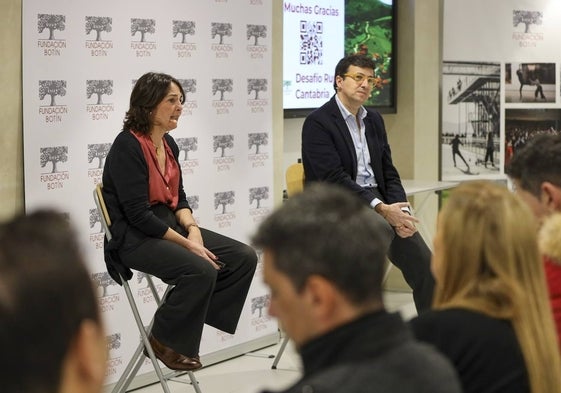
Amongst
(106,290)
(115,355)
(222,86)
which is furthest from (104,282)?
(222,86)

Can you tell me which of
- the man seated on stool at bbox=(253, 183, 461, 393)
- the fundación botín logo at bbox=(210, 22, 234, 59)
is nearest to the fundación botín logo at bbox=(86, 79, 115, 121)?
the fundación botín logo at bbox=(210, 22, 234, 59)

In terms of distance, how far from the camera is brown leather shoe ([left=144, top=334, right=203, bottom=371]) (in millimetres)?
→ 4164

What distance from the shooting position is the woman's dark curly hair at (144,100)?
4.30 meters

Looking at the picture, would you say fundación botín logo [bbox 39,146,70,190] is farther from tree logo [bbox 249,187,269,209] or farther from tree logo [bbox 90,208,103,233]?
tree logo [bbox 249,187,269,209]

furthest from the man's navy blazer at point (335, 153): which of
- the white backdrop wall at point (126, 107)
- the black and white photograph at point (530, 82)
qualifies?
the black and white photograph at point (530, 82)

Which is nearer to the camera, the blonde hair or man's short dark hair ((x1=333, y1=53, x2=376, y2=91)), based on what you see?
the blonde hair

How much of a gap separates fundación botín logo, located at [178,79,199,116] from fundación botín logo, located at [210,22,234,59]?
0.84 ft

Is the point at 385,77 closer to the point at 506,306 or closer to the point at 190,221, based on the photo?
the point at 190,221

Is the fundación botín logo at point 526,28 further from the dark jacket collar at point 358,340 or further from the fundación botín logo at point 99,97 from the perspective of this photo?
the dark jacket collar at point 358,340

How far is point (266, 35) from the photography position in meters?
5.66

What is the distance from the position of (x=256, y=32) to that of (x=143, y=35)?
936 millimetres

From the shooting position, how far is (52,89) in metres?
4.37

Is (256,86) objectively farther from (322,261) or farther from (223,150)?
(322,261)

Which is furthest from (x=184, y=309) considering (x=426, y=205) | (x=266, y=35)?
(x=426, y=205)
